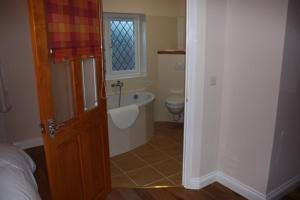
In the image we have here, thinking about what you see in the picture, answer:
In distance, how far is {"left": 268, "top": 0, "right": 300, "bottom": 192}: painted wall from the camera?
211 centimetres

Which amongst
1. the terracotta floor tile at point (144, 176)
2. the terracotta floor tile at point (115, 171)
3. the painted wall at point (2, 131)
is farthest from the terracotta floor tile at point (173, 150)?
the painted wall at point (2, 131)

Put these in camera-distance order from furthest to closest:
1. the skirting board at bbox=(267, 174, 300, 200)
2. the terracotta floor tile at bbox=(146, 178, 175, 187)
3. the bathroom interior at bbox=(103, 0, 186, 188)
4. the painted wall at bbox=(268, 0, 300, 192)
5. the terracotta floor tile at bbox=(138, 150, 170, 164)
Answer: the bathroom interior at bbox=(103, 0, 186, 188)
the terracotta floor tile at bbox=(138, 150, 170, 164)
the terracotta floor tile at bbox=(146, 178, 175, 187)
the skirting board at bbox=(267, 174, 300, 200)
the painted wall at bbox=(268, 0, 300, 192)

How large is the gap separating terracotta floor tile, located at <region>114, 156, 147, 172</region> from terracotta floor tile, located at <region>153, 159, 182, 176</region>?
20cm

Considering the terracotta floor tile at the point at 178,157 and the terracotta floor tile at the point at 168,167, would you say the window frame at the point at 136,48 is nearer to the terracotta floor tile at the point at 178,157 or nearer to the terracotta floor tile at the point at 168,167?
the terracotta floor tile at the point at 178,157

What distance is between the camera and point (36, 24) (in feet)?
5.43

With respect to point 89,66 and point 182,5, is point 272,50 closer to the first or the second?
point 89,66

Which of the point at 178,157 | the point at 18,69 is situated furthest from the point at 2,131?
the point at 178,157

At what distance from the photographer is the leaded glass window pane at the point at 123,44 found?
14.5 feet

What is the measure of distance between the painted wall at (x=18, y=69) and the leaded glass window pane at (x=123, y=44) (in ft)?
4.40

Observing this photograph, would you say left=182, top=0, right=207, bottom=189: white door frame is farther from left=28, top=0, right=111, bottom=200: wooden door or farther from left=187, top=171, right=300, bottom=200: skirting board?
left=28, top=0, right=111, bottom=200: wooden door

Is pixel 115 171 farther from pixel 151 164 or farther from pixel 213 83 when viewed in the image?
pixel 213 83

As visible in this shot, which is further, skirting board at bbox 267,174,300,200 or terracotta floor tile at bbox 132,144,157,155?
terracotta floor tile at bbox 132,144,157,155

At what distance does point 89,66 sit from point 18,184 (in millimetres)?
1078

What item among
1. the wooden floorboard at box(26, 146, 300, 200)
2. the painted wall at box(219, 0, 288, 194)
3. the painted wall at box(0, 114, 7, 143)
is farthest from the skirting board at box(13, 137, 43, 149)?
the painted wall at box(219, 0, 288, 194)
